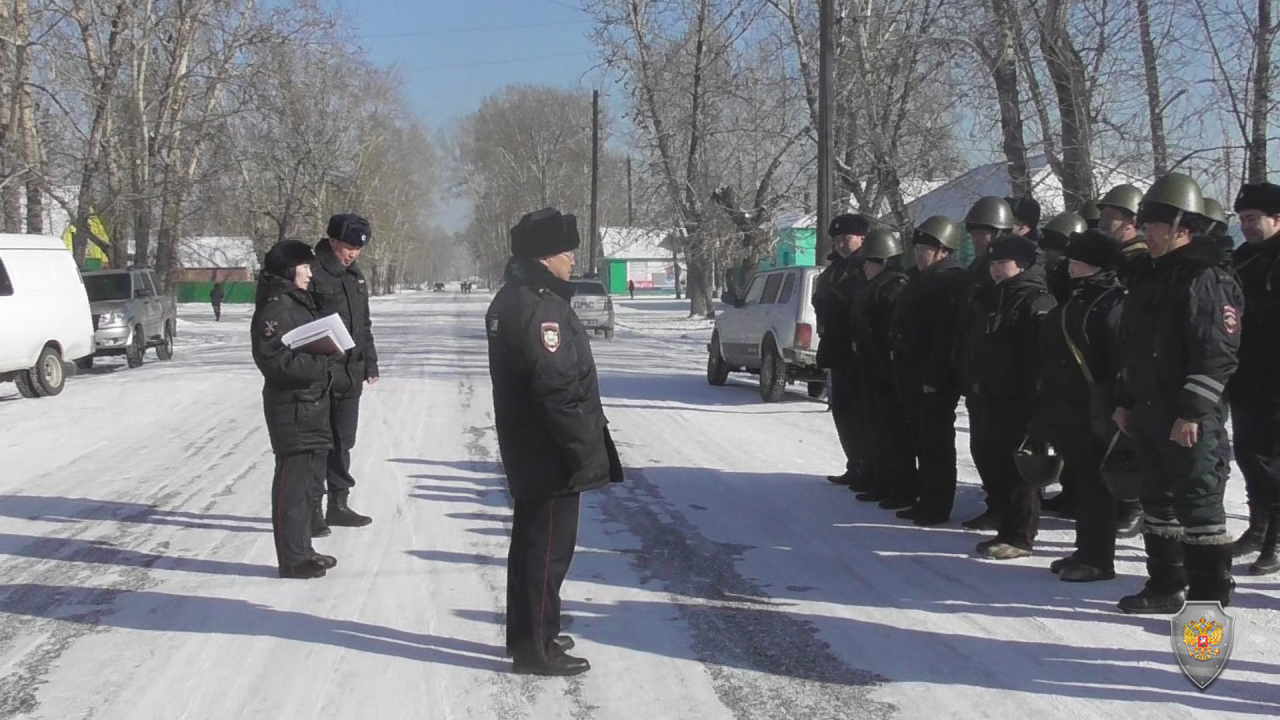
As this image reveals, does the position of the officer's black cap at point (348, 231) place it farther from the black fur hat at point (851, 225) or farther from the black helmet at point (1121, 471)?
the black helmet at point (1121, 471)

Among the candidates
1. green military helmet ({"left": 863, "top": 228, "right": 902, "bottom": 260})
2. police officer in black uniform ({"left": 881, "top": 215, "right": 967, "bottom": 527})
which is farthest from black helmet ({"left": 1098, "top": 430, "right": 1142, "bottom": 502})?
green military helmet ({"left": 863, "top": 228, "right": 902, "bottom": 260})

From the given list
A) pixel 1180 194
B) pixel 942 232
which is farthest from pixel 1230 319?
pixel 942 232

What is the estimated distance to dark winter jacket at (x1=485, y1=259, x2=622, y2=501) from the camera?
459 centimetres

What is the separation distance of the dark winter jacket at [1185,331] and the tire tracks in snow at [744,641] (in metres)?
1.84

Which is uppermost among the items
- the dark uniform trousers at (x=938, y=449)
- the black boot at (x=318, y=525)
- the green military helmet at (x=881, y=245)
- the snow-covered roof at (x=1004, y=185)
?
the snow-covered roof at (x=1004, y=185)

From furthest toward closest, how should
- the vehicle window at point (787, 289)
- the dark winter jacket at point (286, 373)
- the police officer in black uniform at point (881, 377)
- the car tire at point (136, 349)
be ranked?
1. the car tire at point (136, 349)
2. the vehicle window at point (787, 289)
3. the police officer in black uniform at point (881, 377)
4. the dark winter jacket at point (286, 373)

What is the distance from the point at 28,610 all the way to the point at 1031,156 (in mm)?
15896

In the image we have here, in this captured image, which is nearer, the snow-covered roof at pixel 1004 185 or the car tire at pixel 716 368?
the snow-covered roof at pixel 1004 185

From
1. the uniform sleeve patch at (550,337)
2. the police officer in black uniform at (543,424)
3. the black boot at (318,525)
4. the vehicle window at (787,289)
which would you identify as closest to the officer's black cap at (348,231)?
the black boot at (318,525)

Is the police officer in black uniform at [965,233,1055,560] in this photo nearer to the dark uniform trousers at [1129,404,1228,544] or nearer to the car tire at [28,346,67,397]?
the dark uniform trousers at [1129,404,1228,544]

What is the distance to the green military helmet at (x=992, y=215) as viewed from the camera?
732cm

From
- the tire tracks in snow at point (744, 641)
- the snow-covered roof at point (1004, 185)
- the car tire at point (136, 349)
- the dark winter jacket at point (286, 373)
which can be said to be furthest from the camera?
the car tire at point (136, 349)

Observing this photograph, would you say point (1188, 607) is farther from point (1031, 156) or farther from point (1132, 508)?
point (1031, 156)

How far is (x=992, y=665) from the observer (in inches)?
191
